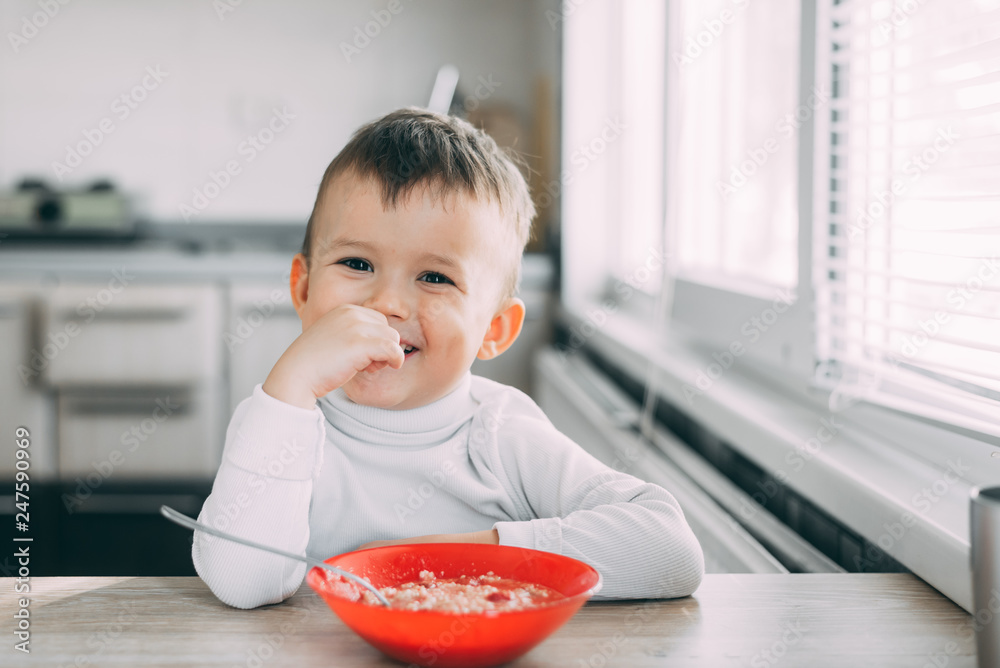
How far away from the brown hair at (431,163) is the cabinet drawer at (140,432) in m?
2.20

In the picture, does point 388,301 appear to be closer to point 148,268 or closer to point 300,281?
point 300,281

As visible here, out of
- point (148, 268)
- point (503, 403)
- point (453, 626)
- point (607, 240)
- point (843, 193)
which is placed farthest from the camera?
point (148, 268)

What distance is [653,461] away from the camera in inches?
59.9

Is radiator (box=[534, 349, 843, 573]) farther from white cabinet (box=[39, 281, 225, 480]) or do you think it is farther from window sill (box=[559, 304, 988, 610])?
white cabinet (box=[39, 281, 225, 480])

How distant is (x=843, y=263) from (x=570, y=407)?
105cm

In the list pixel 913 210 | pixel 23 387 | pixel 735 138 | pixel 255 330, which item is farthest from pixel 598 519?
pixel 23 387

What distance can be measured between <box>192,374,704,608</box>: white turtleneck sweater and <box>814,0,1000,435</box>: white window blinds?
1.24 ft

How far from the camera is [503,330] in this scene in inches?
41.4

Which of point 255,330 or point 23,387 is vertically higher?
point 255,330

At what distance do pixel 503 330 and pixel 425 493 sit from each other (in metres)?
0.23

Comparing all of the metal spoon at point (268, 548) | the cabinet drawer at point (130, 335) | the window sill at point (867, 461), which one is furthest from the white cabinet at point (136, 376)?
the metal spoon at point (268, 548)

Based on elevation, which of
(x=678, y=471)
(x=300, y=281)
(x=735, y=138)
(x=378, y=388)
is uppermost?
(x=735, y=138)

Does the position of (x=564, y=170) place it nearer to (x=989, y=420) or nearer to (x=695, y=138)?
(x=695, y=138)

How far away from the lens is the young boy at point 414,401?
0.76 metres
